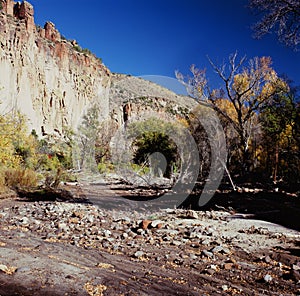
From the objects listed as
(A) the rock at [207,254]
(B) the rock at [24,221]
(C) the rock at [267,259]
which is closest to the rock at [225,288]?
(A) the rock at [207,254]

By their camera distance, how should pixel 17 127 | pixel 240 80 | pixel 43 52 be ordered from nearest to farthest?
1. pixel 17 127
2. pixel 240 80
3. pixel 43 52

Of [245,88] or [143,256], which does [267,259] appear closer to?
[143,256]

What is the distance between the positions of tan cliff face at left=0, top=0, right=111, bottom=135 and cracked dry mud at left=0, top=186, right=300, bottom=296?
28.5 metres

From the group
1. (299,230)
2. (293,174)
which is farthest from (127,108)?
(299,230)

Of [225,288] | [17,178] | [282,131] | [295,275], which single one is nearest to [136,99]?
[282,131]

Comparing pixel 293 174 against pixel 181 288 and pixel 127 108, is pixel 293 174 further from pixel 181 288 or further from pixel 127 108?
pixel 127 108

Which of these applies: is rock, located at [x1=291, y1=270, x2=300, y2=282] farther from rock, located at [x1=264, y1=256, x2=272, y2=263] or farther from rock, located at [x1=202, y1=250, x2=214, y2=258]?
rock, located at [x1=202, y1=250, x2=214, y2=258]

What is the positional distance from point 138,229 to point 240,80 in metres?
9.75

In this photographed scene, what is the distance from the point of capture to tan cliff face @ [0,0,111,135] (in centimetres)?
3612

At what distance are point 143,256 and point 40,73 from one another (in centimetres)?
4197

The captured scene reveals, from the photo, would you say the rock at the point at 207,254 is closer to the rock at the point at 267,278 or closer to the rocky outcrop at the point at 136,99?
the rock at the point at 267,278

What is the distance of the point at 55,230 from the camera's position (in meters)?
4.72

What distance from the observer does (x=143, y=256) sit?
11.9ft

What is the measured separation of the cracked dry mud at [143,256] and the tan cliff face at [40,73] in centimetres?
2848
